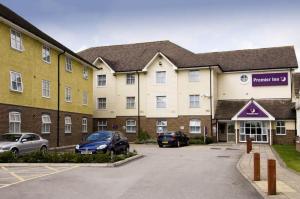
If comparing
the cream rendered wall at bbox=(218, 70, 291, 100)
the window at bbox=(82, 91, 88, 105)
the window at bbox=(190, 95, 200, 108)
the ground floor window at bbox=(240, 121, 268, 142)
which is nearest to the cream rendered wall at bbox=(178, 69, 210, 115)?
the window at bbox=(190, 95, 200, 108)

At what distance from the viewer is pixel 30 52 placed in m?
28.3

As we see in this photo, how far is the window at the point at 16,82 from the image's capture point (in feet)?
84.6

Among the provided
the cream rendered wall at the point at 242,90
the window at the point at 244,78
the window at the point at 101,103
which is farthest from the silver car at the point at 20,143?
the window at the point at 244,78

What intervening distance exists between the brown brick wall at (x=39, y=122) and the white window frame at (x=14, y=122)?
0.29 meters

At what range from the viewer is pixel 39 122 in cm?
2931

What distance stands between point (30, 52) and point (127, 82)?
1885cm

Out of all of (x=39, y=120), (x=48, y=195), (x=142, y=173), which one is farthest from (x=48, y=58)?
(x=48, y=195)

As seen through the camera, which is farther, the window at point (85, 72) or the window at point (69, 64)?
the window at point (85, 72)

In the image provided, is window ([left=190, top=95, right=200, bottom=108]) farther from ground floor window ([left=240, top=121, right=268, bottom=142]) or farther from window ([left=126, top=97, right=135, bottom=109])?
window ([left=126, top=97, right=135, bottom=109])

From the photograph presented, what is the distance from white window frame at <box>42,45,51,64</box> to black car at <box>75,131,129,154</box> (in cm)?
1029

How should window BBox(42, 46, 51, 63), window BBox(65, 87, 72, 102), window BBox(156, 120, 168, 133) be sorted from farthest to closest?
window BBox(156, 120, 168, 133) → window BBox(65, 87, 72, 102) → window BBox(42, 46, 51, 63)

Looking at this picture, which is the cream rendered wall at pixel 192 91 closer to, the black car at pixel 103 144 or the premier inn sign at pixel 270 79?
the premier inn sign at pixel 270 79

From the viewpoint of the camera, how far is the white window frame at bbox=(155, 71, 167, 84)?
44500mm

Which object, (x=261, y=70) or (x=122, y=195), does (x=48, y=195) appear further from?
(x=261, y=70)
